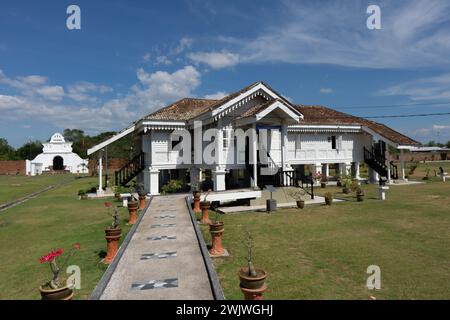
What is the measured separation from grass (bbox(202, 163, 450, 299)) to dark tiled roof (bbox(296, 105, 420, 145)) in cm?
1229

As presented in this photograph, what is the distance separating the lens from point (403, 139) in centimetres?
2772

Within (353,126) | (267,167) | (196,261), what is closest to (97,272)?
(196,261)

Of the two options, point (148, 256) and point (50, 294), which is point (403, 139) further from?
point (50, 294)

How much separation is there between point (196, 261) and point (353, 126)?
76.1 ft

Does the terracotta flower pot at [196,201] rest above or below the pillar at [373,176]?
below

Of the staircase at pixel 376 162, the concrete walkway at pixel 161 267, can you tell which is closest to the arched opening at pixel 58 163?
the staircase at pixel 376 162

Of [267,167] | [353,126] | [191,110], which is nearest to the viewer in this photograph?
[267,167]

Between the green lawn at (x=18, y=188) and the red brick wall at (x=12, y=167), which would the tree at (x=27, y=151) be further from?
the green lawn at (x=18, y=188)

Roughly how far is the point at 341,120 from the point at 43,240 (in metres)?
24.4

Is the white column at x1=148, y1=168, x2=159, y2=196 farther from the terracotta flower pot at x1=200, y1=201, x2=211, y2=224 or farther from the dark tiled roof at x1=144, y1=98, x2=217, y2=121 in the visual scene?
the terracotta flower pot at x1=200, y1=201, x2=211, y2=224

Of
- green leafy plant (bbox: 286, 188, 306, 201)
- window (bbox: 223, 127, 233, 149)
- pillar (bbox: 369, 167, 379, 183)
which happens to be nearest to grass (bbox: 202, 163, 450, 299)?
green leafy plant (bbox: 286, 188, 306, 201)

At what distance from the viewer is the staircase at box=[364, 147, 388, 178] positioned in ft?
86.3

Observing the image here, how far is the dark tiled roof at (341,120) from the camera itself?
26109mm

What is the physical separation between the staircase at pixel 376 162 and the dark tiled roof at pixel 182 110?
584 inches
